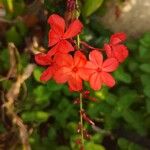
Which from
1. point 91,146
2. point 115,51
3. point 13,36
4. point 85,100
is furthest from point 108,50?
point 13,36

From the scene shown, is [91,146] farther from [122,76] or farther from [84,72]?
[84,72]

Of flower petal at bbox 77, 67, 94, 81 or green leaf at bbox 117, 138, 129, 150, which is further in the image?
green leaf at bbox 117, 138, 129, 150

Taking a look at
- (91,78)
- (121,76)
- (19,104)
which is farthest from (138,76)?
(91,78)

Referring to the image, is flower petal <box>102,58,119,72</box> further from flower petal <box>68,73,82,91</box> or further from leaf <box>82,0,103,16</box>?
leaf <box>82,0,103,16</box>

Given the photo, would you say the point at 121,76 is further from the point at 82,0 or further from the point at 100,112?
the point at 82,0

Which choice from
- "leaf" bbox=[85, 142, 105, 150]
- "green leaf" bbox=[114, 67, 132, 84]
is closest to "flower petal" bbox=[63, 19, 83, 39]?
"leaf" bbox=[85, 142, 105, 150]

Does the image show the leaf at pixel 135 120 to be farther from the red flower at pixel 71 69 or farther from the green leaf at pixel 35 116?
the red flower at pixel 71 69
